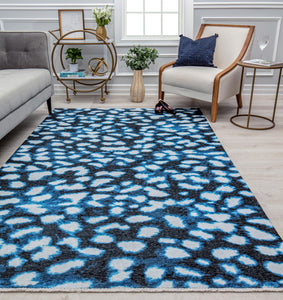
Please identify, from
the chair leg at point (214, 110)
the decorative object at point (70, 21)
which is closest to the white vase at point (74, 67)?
the decorative object at point (70, 21)

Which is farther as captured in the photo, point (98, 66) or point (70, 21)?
point (98, 66)

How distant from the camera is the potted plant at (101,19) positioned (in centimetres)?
358

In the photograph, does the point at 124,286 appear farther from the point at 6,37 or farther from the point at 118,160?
the point at 6,37

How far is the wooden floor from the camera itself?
48.2 inches

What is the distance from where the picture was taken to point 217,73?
3088mm

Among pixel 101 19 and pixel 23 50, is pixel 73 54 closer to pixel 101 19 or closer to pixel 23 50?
pixel 101 19

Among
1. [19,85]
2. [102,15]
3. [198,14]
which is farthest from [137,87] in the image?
[19,85]

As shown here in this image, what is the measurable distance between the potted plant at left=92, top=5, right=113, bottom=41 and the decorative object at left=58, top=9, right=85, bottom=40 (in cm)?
21

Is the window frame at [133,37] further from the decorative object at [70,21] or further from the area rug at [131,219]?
the area rug at [131,219]

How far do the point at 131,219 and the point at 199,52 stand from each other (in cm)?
225

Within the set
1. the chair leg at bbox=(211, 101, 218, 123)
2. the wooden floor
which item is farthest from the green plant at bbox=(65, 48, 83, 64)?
the chair leg at bbox=(211, 101, 218, 123)

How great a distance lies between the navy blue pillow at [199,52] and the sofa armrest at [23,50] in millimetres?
1387

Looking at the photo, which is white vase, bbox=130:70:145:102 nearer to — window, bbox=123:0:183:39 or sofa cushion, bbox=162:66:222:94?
sofa cushion, bbox=162:66:222:94

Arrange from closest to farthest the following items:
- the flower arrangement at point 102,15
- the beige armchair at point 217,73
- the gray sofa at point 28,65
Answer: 1. the gray sofa at point 28,65
2. the beige armchair at point 217,73
3. the flower arrangement at point 102,15
